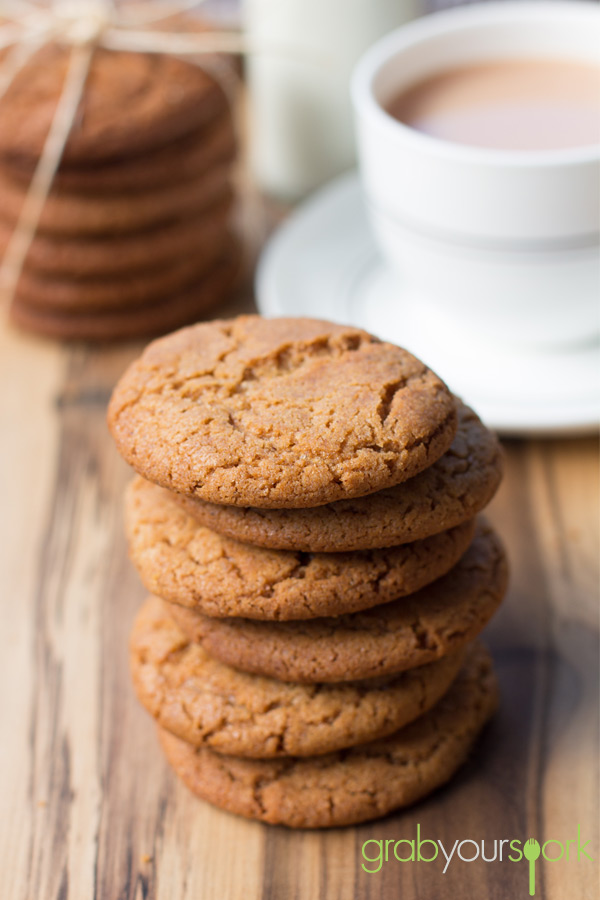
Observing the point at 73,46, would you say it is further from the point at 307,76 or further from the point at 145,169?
the point at 307,76

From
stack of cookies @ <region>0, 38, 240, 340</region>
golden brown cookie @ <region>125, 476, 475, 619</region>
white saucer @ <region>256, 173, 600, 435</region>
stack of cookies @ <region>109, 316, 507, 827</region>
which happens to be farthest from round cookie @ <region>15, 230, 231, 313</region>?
golden brown cookie @ <region>125, 476, 475, 619</region>

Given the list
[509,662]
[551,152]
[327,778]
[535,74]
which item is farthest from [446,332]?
[327,778]

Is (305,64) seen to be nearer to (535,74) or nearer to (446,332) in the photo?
(535,74)

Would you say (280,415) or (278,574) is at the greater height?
(280,415)

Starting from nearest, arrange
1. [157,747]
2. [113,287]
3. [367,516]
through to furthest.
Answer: [367,516] → [157,747] → [113,287]

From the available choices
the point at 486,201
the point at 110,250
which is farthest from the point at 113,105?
the point at 486,201

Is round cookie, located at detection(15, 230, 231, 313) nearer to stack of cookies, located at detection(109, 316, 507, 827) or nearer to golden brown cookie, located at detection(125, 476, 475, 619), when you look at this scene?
stack of cookies, located at detection(109, 316, 507, 827)
